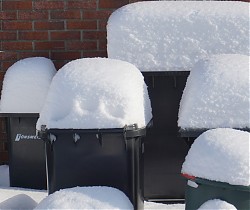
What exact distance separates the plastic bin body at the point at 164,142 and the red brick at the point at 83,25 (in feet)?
4.12

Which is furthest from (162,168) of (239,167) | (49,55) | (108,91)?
(49,55)

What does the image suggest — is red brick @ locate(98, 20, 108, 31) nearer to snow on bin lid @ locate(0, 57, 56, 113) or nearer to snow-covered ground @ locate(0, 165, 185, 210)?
snow on bin lid @ locate(0, 57, 56, 113)

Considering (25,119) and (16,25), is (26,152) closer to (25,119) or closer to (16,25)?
(25,119)

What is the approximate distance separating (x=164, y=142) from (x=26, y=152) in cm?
111

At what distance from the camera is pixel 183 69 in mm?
3549

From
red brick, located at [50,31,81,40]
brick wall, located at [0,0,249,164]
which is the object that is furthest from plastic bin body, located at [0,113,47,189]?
red brick, located at [50,31,81,40]

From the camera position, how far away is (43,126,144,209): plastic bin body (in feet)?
9.49

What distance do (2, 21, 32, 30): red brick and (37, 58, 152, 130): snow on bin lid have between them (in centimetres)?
167

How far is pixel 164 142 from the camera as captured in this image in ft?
11.6

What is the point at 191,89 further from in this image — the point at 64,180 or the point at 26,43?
the point at 26,43

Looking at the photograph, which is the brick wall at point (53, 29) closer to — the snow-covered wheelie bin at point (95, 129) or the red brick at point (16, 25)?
the red brick at point (16, 25)

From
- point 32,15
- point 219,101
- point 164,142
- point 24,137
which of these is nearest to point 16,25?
point 32,15

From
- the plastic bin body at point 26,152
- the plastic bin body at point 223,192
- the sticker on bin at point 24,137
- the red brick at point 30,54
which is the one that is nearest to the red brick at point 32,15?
the red brick at point 30,54

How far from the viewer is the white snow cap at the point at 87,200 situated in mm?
2557
